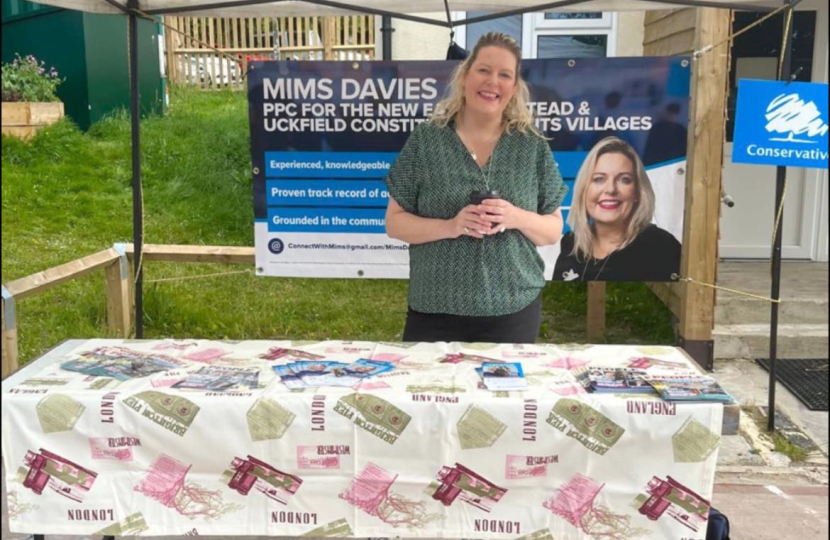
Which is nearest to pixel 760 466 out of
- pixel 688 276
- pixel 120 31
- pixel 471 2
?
pixel 688 276

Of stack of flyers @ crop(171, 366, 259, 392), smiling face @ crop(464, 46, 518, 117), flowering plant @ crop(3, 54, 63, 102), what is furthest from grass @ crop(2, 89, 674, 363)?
smiling face @ crop(464, 46, 518, 117)

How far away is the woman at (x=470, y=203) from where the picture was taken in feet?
10.2

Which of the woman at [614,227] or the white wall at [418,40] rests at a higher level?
the white wall at [418,40]

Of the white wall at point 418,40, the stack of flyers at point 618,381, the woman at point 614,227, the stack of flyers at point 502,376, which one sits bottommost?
the stack of flyers at point 618,381

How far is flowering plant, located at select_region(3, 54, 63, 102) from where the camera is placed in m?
8.59

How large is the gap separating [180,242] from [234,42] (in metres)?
4.67

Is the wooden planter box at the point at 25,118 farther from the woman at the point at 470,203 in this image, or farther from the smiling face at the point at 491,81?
the smiling face at the point at 491,81

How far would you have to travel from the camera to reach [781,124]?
12.9 ft

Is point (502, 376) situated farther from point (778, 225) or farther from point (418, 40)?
point (418, 40)

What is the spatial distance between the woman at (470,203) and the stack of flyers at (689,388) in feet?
2.41

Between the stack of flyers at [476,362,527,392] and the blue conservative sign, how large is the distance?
197cm

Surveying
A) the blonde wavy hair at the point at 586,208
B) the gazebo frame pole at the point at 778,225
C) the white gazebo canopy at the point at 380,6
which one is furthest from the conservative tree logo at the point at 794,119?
the blonde wavy hair at the point at 586,208

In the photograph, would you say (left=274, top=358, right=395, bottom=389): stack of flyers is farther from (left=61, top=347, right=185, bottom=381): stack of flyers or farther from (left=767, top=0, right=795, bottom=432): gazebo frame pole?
(left=767, top=0, right=795, bottom=432): gazebo frame pole

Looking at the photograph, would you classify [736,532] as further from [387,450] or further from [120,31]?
[120,31]
